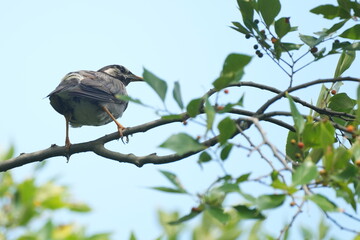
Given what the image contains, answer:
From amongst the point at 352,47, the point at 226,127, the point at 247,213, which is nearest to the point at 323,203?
the point at 247,213

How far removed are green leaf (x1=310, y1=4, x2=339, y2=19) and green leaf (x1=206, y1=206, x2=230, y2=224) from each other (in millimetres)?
2333

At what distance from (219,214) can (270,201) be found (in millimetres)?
227

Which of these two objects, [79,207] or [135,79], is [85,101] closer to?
[135,79]

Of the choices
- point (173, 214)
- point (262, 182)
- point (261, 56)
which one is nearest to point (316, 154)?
point (262, 182)

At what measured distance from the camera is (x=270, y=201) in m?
2.61

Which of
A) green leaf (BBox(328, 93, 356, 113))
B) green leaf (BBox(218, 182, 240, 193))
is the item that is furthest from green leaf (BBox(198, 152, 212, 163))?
green leaf (BBox(328, 93, 356, 113))

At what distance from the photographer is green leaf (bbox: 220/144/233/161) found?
3084 millimetres

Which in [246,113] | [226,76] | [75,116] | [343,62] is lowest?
[75,116]

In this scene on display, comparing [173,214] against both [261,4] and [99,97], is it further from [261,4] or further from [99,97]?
[99,97]

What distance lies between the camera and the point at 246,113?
4.79 meters

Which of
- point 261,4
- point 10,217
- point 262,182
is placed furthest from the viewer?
point 261,4

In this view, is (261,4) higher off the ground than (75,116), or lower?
higher

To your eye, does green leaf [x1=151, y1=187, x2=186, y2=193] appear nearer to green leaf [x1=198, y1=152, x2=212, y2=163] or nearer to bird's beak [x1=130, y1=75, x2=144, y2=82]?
green leaf [x1=198, y1=152, x2=212, y2=163]

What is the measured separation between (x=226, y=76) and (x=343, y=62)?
2.31 m
